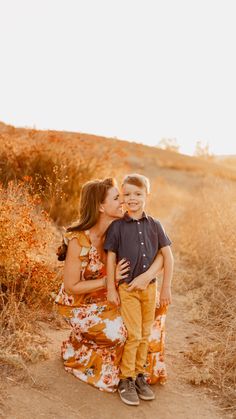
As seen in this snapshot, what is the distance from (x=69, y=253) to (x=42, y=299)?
3.47 ft

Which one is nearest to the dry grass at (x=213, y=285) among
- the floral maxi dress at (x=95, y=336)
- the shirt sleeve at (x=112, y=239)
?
the floral maxi dress at (x=95, y=336)

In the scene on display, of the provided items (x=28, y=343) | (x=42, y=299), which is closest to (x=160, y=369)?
(x=28, y=343)

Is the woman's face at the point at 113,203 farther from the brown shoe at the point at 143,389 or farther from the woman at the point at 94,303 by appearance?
the brown shoe at the point at 143,389

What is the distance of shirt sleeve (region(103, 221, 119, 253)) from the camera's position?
144 inches

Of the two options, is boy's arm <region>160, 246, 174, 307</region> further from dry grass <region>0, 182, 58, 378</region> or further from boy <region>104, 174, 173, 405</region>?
dry grass <region>0, 182, 58, 378</region>

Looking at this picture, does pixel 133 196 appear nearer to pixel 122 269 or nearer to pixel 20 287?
pixel 122 269

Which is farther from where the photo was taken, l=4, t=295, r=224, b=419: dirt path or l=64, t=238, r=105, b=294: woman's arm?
l=64, t=238, r=105, b=294: woman's arm

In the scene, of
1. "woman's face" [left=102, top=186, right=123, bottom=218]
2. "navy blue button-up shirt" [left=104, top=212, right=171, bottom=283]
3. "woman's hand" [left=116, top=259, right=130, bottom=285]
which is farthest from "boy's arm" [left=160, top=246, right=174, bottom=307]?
"woman's face" [left=102, top=186, right=123, bottom=218]

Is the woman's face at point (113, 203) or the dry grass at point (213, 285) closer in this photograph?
the woman's face at point (113, 203)

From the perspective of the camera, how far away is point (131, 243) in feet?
12.0

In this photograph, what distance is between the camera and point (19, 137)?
823 cm

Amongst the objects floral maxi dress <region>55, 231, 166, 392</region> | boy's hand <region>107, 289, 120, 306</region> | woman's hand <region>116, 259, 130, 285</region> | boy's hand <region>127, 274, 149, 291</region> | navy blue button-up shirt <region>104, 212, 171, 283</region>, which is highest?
navy blue button-up shirt <region>104, 212, 171, 283</region>

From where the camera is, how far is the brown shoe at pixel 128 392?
11.5 ft

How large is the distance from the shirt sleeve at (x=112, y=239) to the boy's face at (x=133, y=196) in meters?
0.17
